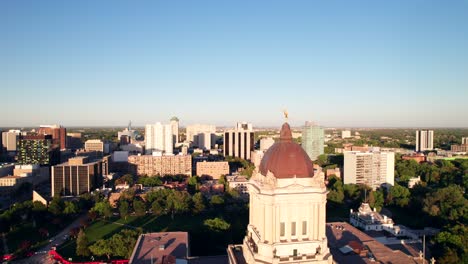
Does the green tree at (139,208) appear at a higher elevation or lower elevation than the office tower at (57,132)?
lower

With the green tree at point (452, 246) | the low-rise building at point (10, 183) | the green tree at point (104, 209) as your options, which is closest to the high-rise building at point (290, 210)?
the green tree at point (452, 246)

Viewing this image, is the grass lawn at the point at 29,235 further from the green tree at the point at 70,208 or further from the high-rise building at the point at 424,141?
the high-rise building at the point at 424,141

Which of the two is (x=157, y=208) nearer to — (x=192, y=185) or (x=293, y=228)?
Result: (x=192, y=185)

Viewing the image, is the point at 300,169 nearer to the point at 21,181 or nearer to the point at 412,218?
the point at 412,218

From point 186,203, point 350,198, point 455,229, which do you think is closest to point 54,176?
point 186,203

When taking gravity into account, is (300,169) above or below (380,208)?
above

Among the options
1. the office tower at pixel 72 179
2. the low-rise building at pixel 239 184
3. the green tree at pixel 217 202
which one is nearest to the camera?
the green tree at pixel 217 202
